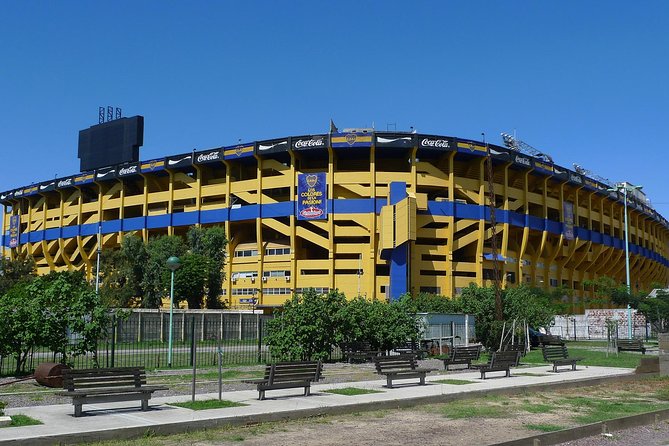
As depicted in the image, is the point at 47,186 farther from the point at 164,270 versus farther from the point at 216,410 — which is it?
the point at 216,410

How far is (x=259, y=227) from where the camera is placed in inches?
3000

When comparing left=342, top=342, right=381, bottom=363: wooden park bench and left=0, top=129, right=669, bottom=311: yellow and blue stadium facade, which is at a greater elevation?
left=0, top=129, right=669, bottom=311: yellow and blue stadium facade

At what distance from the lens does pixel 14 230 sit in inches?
4149

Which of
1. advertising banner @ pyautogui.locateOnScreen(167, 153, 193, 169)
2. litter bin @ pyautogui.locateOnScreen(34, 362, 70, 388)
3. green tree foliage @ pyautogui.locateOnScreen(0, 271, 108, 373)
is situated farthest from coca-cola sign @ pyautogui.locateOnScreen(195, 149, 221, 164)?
litter bin @ pyautogui.locateOnScreen(34, 362, 70, 388)

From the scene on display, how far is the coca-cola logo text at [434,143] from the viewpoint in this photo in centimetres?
7225

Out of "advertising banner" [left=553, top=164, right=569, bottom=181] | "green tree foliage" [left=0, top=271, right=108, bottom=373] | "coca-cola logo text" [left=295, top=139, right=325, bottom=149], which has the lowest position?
"green tree foliage" [left=0, top=271, right=108, bottom=373]

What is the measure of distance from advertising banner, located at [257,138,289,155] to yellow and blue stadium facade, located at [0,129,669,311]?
0.13 meters

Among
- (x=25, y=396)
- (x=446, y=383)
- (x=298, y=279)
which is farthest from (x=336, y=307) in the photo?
(x=298, y=279)

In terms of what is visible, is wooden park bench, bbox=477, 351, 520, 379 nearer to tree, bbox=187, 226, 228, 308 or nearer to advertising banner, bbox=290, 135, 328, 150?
tree, bbox=187, 226, 228, 308

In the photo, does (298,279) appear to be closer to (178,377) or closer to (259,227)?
(259,227)

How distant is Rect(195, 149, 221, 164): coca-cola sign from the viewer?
78.6m

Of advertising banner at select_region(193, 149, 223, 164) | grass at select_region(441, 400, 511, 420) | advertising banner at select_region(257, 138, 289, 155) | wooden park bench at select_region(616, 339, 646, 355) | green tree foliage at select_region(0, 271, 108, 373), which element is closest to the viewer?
grass at select_region(441, 400, 511, 420)

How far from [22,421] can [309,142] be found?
63.0 meters

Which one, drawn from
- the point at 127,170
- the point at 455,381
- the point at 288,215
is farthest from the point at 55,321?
the point at 127,170
